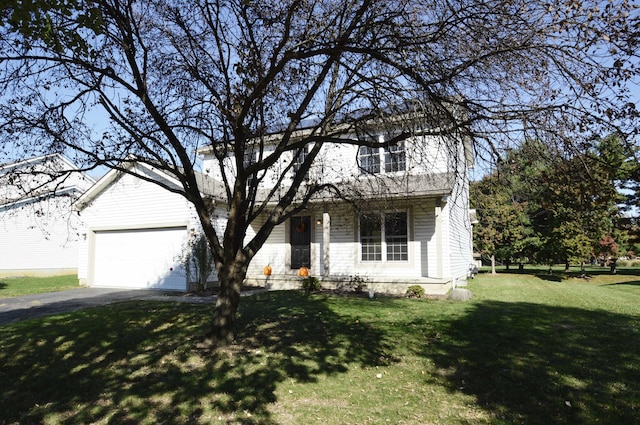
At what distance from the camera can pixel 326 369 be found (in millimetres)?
5746

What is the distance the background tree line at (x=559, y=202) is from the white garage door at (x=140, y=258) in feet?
38.0

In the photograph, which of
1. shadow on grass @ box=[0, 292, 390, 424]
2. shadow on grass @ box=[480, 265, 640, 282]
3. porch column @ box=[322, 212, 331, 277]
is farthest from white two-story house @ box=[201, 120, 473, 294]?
shadow on grass @ box=[480, 265, 640, 282]

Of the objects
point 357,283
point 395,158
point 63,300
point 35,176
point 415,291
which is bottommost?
point 63,300

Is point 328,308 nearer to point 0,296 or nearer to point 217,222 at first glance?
point 217,222

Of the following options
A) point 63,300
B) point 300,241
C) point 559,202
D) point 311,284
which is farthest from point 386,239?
point 63,300

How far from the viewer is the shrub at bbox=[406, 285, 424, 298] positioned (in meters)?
12.8

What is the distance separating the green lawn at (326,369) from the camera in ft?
14.5

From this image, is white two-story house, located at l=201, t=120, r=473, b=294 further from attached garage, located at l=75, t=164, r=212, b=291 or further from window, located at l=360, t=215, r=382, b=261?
attached garage, located at l=75, t=164, r=212, b=291

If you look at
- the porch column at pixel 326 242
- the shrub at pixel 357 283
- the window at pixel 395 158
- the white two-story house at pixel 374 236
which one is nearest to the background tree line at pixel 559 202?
the window at pixel 395 158

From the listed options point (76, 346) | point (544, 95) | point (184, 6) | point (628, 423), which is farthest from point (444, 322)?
point (184, 6)

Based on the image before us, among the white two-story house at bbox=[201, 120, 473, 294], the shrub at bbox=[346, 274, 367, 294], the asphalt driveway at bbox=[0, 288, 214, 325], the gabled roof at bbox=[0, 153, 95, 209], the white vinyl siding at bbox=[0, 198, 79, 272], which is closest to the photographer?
the gabled roof at bbox=[0, 153, 95, 209]

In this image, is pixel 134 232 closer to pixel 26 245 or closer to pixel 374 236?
pixel 374 236

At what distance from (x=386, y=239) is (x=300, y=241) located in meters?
4.25

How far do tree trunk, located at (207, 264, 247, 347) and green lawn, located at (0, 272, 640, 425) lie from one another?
10.5 inches
